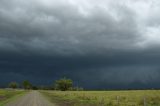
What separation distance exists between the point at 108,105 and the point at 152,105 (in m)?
6.29

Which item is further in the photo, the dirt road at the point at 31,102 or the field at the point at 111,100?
the field at the point at 111,100

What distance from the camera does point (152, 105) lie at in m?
36.7

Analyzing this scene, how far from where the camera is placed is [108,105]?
39.4 m

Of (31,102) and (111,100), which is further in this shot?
(111,100)

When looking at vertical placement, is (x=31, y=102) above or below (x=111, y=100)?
below

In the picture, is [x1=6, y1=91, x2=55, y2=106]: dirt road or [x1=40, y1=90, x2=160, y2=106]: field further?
[x1=40, y1=90, x2=160, y2=106]: field

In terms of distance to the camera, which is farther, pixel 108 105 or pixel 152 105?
pixel 108 105
